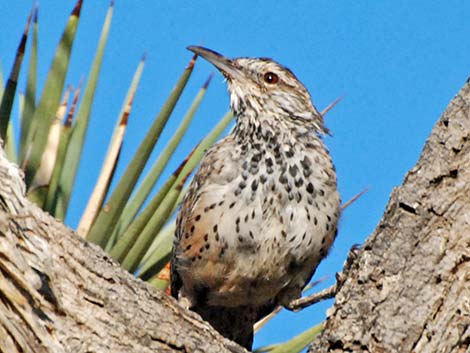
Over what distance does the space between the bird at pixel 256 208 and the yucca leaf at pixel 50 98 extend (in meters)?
0.62

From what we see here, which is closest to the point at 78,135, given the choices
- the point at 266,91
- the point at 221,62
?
the point at 221,62

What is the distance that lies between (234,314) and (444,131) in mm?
2321

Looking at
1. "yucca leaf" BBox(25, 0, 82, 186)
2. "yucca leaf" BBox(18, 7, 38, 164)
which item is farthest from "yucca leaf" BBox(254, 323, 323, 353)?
"yucca leaf" BBox(18, 7, 38, 164)

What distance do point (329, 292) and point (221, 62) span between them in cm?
150

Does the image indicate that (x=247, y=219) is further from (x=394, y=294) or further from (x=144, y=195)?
(x=394, y=294)

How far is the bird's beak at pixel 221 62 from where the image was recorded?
16.3 ft

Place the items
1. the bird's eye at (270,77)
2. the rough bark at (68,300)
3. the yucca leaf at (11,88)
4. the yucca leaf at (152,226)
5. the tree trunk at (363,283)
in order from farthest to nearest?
1. the bird's eye at (270,77)
2. the yucca leaf at (152,226)
3. the yucca leaf at (11,88)
4. the tree trunk at (363,283)
5. the rough bark at (68,300)

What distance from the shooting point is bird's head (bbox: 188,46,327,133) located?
4.89 m

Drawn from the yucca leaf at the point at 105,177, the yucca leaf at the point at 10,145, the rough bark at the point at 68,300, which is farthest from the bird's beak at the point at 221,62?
the rough bark at the point at 68,300

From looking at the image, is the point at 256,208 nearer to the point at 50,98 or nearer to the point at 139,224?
the point at 139,224

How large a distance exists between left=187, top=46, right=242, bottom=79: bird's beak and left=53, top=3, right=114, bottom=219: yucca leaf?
0.52 meters

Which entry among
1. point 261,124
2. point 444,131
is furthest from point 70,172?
point 444,131

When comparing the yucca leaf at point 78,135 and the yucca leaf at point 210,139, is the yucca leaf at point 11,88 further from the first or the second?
the yucca leaf at point 210,139

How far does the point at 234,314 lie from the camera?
5.04 metres
